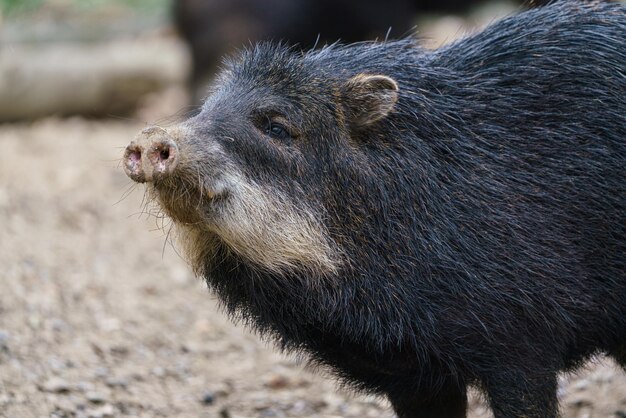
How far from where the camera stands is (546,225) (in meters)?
4.70

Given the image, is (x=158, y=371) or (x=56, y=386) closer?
(x=56, y=386)

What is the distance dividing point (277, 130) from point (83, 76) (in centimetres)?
1005

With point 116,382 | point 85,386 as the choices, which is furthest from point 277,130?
point 116,382

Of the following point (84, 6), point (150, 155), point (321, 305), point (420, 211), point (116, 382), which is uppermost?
point (84, 6)

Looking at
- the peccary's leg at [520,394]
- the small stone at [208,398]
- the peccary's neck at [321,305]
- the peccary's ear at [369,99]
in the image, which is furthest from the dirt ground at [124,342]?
the peccary's ear at [369,99]

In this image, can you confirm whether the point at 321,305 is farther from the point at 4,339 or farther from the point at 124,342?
the point at 124,342

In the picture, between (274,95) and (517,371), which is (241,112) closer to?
(274,95)

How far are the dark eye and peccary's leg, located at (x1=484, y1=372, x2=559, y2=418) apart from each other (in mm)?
1478

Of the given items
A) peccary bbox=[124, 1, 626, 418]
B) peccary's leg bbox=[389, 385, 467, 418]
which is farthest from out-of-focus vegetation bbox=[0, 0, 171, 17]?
peccary's leg bbox=[389, 385, 467, 418]

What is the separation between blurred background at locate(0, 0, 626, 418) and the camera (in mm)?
6301

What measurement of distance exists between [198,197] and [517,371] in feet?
5.37

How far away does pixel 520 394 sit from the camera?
4555mm

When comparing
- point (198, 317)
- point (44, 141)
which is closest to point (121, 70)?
point (44, 141)

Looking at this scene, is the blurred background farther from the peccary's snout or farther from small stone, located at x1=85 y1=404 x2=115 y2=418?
the peccary's snout
